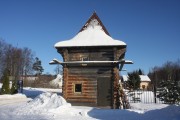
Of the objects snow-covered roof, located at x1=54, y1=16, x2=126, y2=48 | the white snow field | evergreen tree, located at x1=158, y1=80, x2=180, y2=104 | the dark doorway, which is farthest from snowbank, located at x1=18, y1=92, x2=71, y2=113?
evergreen tree, located at x1=158, y1=80, x2=180, y2=104

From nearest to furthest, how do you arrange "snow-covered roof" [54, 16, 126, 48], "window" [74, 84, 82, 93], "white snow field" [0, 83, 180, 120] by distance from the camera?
1. "white snow field" [0, 83, 180, 120]
2. "snow-covered roof" [54, 16, 126, 48]
3. "window" [74, 84, 82, 93]

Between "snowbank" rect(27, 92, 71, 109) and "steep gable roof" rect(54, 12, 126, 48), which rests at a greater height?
"steep gable roof" rect(54, 12, 126, 48)

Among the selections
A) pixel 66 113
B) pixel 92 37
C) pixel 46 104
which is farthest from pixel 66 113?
pixel 92 37

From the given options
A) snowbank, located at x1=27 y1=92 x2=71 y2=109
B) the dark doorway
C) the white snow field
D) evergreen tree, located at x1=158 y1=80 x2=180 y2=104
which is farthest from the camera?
evergreen tree, located at x1=158 y1=80 x2=180 y2=104

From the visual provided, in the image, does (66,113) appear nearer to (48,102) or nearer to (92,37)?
(48,102)

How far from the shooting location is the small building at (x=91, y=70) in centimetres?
2105

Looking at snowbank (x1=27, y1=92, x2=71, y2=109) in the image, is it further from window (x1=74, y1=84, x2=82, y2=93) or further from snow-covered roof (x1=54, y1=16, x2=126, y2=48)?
snow-covered roof (x1=54, y1=16, x2=126, y2=48)

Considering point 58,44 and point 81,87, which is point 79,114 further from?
point 58,44

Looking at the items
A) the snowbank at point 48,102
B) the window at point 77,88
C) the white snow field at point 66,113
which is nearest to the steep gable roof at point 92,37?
the window at point 77,88

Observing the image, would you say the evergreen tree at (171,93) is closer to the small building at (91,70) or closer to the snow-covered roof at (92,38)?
the small building at (91,70)

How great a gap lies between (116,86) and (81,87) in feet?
9.15

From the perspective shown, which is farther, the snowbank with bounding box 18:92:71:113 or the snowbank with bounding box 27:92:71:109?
the snowbank with bounding box 27:92:71:109

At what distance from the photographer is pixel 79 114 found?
15406mm

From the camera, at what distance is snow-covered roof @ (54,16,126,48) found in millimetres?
21281
